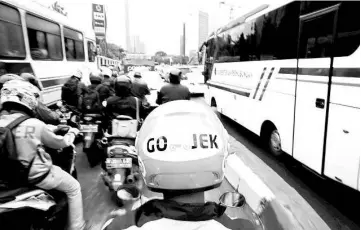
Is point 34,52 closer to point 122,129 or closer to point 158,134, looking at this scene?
point 122,129

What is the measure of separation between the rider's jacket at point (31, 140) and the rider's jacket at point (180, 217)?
1.57 meters

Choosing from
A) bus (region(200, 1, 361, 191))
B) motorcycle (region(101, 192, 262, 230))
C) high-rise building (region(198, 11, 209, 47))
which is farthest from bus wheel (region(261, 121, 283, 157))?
high-rise building (region(198, 11, 209, 47))

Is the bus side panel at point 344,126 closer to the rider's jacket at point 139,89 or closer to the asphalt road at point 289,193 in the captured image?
the asphalt road at point 289,193

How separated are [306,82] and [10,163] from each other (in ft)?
13.5

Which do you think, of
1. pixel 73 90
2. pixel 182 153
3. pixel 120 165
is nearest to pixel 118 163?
pixel 120 165

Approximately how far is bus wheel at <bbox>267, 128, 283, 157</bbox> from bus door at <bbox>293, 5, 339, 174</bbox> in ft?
2.55

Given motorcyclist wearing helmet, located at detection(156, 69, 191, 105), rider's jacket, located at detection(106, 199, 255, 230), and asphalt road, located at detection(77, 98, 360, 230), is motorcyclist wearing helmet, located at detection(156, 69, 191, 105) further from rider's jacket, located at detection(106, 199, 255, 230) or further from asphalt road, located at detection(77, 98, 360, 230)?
rider's jacket, located at detection(106, 199, 255, 230)

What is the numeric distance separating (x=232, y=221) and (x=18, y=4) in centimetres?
728

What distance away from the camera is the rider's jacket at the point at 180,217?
42.1 inches

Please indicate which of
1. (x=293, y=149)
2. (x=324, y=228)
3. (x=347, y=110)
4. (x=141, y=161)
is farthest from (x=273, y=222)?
(x=293, y=149)

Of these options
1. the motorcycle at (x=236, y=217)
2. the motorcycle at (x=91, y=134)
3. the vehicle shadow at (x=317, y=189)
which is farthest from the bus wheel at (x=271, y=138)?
the motorcycle at (x=236, y=217)

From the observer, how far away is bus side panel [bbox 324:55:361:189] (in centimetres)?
319

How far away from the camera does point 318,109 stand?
12.6 feet

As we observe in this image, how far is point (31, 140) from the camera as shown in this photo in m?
2.28
